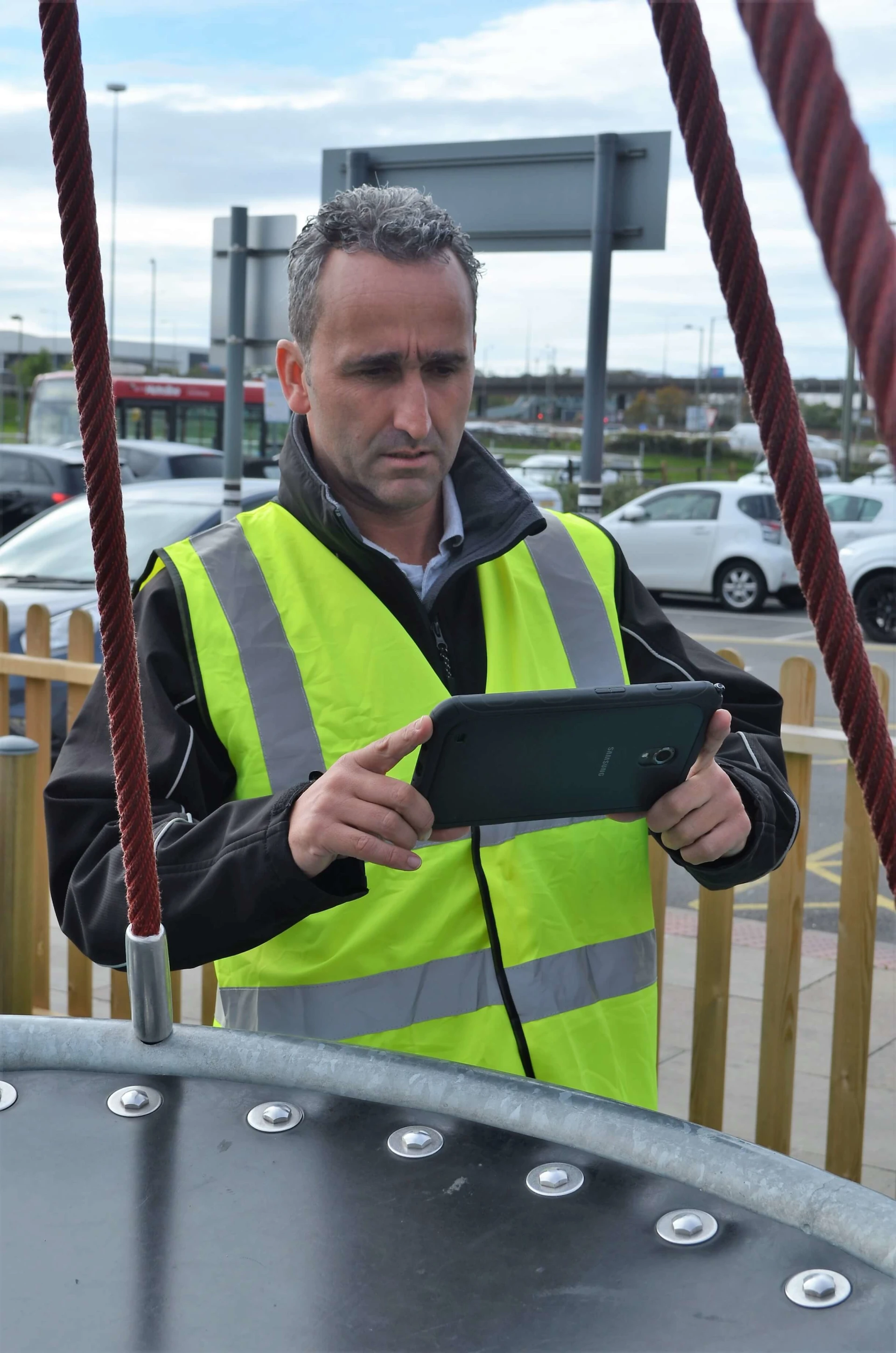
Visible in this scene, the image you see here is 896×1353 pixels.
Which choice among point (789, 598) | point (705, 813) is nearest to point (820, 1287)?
point (705, 813)

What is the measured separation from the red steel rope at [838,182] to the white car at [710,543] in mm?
16117

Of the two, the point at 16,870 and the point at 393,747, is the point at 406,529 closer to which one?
the point at 393,747

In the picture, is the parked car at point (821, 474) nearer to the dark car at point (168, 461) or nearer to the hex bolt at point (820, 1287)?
the dark car at point (168, 461)

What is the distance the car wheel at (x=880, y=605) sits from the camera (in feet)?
47.0

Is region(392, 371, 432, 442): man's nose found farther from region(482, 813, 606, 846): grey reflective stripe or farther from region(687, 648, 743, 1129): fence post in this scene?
region(687, 648, 743, 1129): fence post

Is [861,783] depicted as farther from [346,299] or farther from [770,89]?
[346,299]

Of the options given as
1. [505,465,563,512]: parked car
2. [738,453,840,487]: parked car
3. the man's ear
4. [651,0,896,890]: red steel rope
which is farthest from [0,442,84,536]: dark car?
[651,0,896,890]: red steel rope

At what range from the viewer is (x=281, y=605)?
5.85ft

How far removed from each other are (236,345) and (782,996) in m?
5.99

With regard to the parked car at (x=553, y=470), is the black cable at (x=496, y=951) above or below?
below

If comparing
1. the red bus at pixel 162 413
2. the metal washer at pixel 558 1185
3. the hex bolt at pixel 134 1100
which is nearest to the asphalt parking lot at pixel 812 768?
the metal washer at pixel 558 1185

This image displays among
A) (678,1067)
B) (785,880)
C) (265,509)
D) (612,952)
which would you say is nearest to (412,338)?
(265,509)

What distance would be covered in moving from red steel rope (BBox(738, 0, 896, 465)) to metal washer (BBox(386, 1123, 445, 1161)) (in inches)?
32.4

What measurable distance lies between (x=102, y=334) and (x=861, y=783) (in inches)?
26.5
